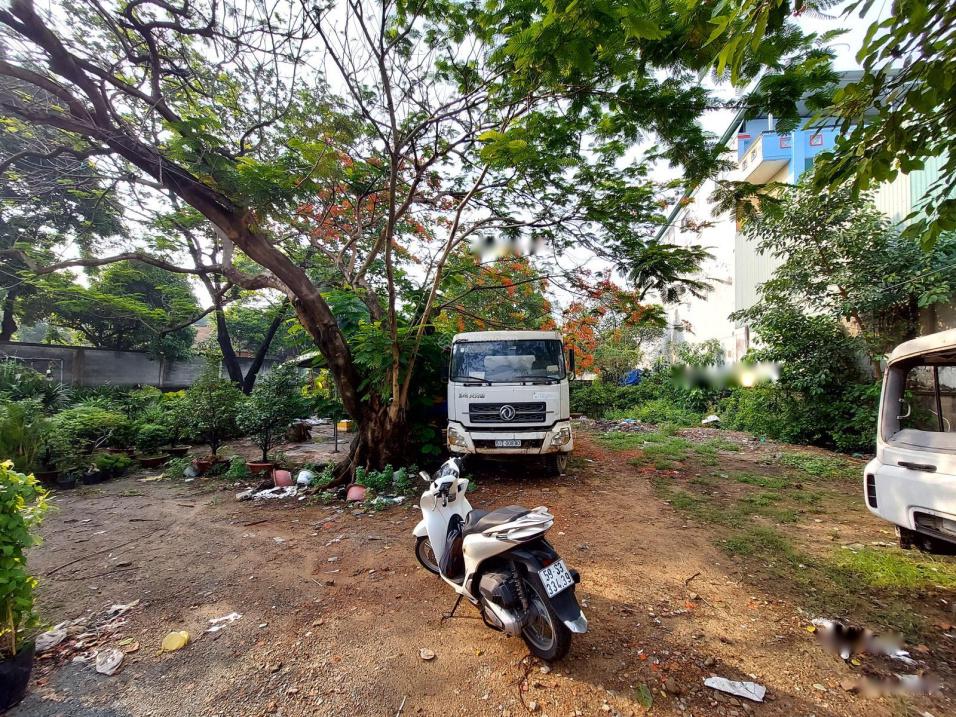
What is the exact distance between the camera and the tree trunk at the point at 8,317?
38.9 feet

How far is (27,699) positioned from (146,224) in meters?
9.81

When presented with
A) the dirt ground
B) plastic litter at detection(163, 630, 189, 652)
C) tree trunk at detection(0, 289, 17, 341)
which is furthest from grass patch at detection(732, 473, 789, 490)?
tree trunk at detection(0, 289, 17, 341)

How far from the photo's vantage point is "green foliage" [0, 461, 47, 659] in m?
1.96

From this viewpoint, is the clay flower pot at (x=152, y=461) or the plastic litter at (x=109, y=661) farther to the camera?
the clay flower pot at (x=152, y=461)

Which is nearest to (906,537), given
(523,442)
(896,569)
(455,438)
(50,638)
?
(896,569)

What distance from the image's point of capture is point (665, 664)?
7.20 ft

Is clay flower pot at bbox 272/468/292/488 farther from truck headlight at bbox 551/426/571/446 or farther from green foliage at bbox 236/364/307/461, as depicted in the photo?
truck headlight at bbox 551/426/571/446

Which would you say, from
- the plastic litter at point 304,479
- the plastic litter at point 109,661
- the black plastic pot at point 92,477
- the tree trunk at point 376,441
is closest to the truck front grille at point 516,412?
the tree trunk at point 376,441

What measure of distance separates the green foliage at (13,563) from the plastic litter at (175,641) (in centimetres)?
68

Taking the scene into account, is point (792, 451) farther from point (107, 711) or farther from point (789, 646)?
point (107, 711)

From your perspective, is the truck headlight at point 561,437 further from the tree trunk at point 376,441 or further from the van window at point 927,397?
the van window at point 927,397

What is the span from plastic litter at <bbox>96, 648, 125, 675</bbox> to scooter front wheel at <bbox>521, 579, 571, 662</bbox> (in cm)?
235

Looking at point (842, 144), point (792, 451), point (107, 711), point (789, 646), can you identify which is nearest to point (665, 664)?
point (789, 646)

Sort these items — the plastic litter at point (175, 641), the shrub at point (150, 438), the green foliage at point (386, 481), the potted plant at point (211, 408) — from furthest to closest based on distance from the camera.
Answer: the shrub at point (150, 438)
the potted plant at point (211, 408)
the green foliage at point (386, 481)
the plastic litter at point (175, 641)
